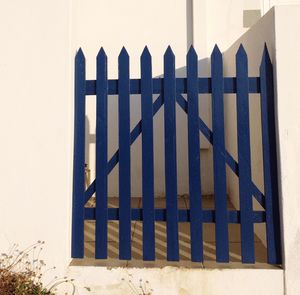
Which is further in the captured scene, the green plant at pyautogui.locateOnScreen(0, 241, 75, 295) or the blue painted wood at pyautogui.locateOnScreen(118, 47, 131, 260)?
the blue painted wood at pyautogui.locateOnScreen(118, 47, 131, 260)

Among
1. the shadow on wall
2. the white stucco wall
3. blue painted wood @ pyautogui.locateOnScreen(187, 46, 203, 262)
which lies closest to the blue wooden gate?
blue painted wood @ pyautogui.locateOnScreen(187, 46, 203, 262)

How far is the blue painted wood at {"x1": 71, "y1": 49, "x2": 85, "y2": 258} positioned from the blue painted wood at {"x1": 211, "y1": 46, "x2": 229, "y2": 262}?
1146 millimetres

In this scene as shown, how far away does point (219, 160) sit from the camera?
7.86 feet

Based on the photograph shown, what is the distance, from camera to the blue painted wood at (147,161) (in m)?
2.36

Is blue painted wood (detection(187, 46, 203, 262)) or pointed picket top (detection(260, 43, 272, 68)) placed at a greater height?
pointed picket top (detection(260, 43, 272, 68))

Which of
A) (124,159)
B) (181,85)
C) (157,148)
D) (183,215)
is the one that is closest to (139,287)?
(183,215)

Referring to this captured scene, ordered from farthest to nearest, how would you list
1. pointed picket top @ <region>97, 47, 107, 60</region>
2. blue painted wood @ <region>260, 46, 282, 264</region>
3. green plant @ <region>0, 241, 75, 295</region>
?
pointed picket top @ <region>97, 47, 107, 60</region>, blue painted wood @ <region>260, 46, 282, 264</region>, green plant @ <region>0, 241, 75, 295</region>

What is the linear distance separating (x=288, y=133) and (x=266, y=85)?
1.46 feet

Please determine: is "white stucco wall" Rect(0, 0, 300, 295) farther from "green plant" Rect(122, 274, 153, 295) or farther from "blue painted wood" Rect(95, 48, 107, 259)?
"blue painted wood" Rect(95, 48, 107, 259)

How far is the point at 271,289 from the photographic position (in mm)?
2205

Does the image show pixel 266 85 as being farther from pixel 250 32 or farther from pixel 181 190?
pixel 181 190

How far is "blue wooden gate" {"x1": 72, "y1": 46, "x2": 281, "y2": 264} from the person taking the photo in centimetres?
234

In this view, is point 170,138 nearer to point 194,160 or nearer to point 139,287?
point 194,160

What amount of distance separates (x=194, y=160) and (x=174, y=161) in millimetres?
173
